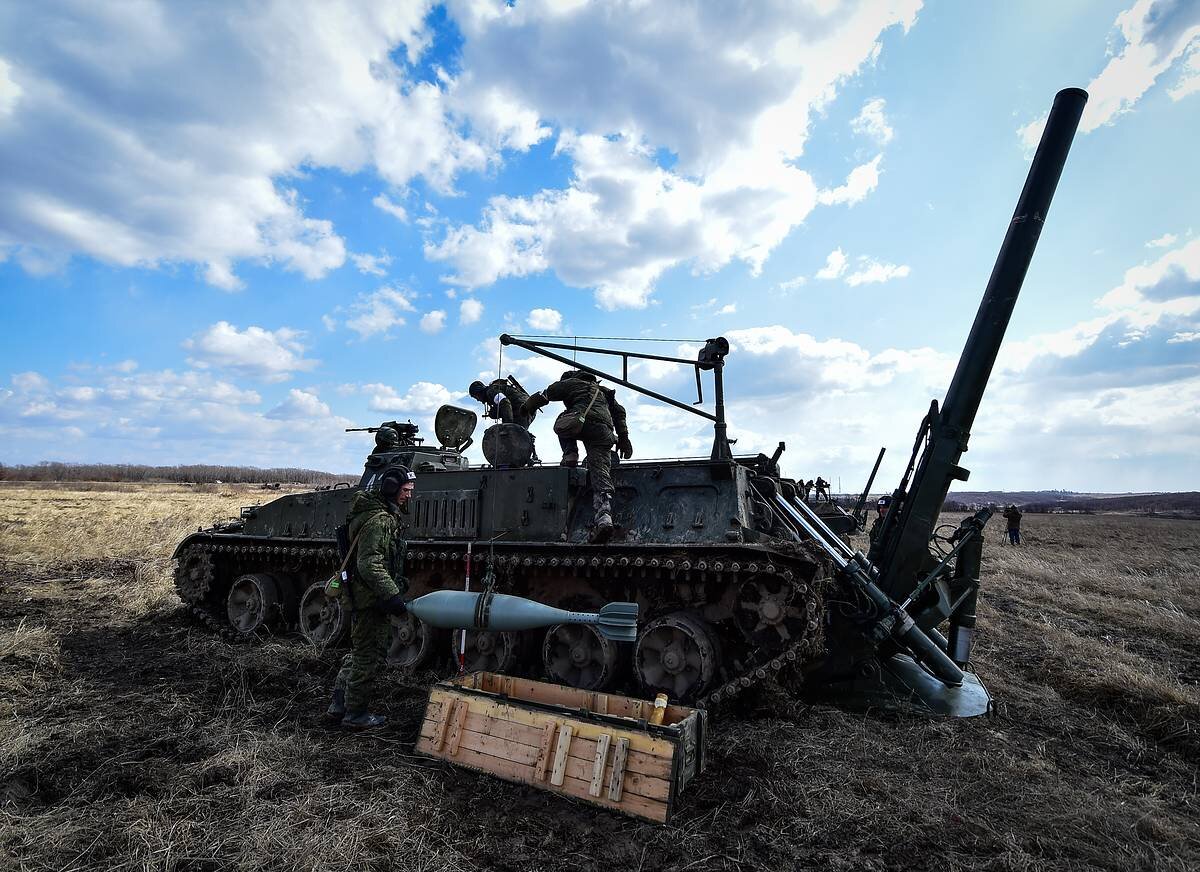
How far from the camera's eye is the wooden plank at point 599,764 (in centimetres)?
475

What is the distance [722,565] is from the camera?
6672mm

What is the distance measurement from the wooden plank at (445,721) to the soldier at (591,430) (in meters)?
2.70

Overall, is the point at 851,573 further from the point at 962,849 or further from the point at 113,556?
the point at 113,556

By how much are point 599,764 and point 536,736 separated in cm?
62

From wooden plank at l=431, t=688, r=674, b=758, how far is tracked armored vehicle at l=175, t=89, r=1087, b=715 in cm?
171

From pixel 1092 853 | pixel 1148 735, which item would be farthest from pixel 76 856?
pixel 1148 735

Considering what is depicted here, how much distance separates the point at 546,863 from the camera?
13.6 feet

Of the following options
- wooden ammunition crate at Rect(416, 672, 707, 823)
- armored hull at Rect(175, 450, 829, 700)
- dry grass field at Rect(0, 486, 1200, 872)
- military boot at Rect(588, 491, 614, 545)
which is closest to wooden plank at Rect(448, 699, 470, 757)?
wooden ammunition crate at Rect(416, 672, 707, 823)

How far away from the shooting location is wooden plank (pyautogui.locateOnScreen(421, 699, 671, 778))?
4664mm

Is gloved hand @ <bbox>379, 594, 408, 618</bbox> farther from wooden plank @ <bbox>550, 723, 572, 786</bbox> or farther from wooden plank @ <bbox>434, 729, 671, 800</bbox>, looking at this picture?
wooden plank @ <bbox>550, 723, 572, 786</bbox>

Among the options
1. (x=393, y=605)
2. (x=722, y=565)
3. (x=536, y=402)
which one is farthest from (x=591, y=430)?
(x=393, y=605)

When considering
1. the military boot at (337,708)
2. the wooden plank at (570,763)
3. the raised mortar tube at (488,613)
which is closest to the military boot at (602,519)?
the raised mortar tube at (488,613)

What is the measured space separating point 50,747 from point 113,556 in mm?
17592

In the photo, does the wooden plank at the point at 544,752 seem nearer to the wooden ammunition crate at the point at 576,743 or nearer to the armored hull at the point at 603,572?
the wooden ammunition crate at the point at 576,743
